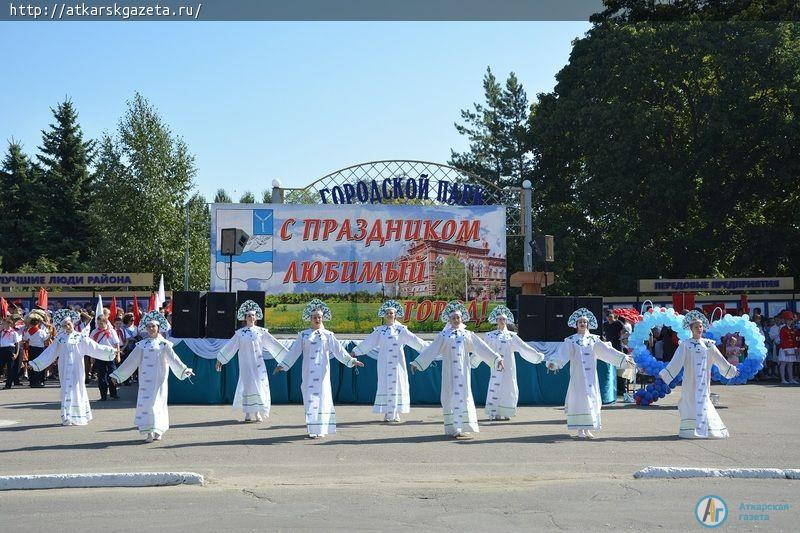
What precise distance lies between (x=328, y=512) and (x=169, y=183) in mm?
40518

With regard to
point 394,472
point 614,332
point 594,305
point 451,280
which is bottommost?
point 394,472

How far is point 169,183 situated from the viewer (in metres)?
46.9

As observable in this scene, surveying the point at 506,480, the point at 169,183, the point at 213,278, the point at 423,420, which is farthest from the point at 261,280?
the point at 169,183

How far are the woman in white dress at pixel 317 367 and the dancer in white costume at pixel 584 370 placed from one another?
3.24m

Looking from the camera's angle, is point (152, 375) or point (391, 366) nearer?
point (152, 375)

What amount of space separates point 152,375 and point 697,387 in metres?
8.06

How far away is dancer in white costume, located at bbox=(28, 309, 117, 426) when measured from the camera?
576 inches

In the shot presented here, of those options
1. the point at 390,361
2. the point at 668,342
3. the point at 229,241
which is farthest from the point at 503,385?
the point at 229,241

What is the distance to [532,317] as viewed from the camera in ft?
59.0

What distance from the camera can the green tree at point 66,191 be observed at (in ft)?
167

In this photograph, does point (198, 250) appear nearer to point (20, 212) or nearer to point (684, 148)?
point (20, 212)

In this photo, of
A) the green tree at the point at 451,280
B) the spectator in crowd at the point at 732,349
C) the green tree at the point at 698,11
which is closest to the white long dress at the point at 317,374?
the spectator in crowd at the point at 732,349

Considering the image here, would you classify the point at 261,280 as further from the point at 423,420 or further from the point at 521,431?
the point at 521,431

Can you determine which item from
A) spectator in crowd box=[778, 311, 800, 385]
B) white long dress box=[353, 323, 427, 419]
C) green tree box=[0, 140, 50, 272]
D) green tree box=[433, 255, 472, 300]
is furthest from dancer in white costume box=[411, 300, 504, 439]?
green tree box=[0, 140, 50, 272]
